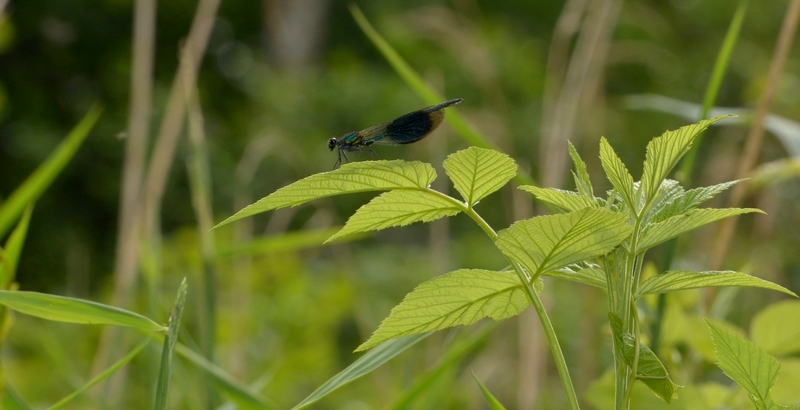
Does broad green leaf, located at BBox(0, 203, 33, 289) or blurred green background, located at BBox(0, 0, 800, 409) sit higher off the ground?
blurred green background, located at BBox(0, 0, 800, 409)

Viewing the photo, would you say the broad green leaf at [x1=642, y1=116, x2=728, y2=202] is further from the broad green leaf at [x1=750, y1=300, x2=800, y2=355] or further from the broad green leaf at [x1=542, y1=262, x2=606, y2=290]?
the broad green leaf at [x1=750, y1=300, x2=800, y2=355]

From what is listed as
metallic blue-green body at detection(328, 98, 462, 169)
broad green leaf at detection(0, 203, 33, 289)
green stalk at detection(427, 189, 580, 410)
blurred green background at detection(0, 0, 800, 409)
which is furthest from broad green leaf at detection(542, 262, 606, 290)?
blurred green background at detection(0, 0, 800, 409)

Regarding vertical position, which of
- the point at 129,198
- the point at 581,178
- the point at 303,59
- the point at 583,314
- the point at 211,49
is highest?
the point at 211,49

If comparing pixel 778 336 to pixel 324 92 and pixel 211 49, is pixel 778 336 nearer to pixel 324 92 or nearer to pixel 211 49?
pixel 324 92

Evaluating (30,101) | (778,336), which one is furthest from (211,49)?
(778,336)

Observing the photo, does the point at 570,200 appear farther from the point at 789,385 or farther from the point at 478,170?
the point at 789,385

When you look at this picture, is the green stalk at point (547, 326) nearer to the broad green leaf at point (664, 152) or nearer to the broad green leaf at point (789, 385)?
the broad green leaf at point (664, 152)

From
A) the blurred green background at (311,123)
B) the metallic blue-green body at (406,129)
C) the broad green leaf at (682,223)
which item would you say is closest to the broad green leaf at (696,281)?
the broad green leaf at (682,223)

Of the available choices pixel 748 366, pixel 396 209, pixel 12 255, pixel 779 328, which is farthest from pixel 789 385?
pixel 12 255
